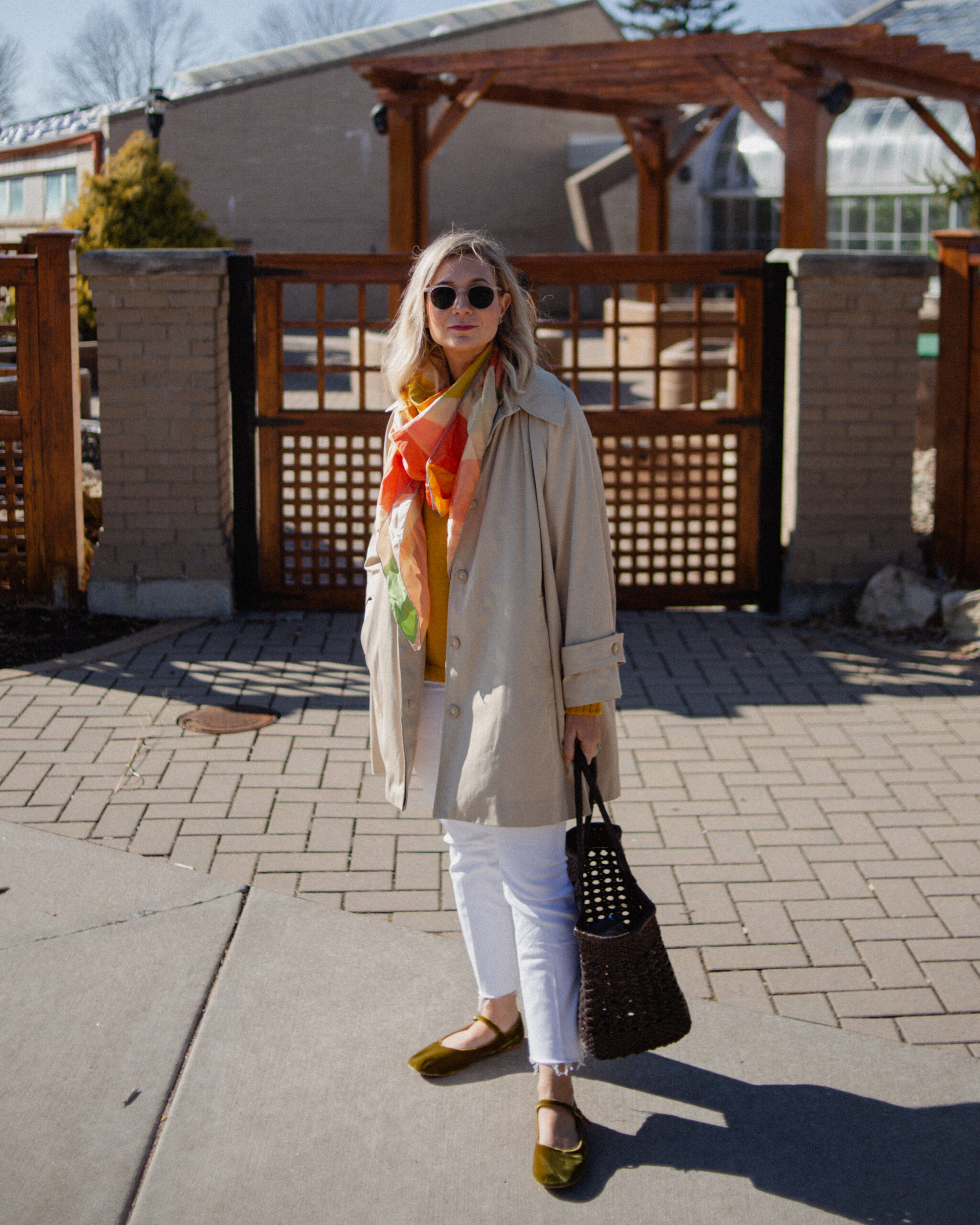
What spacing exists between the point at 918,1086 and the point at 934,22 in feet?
76.7

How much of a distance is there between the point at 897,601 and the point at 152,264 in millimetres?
4084

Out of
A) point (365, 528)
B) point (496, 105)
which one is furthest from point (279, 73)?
point (365, 528)

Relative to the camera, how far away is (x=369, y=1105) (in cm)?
309

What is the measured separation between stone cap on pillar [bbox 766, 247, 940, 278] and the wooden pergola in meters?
4.12

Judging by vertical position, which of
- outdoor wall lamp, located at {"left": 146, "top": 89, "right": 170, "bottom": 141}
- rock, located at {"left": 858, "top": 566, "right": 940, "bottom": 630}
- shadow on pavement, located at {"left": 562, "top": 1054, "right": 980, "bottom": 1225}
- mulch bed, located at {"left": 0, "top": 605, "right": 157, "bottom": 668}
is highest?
outdoor wall lamp, located at {"left": 146, "top": 89, "right": 170, "bottom": 141}

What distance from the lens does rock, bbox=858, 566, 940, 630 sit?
696 cm

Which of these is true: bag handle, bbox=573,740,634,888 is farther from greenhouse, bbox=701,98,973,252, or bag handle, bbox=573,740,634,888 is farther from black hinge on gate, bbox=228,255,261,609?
greenhouse, bbox=701,98,973,252

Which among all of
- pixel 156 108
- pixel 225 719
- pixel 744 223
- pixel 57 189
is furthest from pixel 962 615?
pixel 57 189

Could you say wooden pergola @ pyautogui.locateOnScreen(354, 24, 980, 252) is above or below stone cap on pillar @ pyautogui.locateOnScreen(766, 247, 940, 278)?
above

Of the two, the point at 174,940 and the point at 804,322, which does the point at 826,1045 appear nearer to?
the point at 174,940

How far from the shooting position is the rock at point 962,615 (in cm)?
672

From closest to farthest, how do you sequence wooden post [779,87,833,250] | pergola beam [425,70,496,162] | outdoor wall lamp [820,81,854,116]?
outdoor wall lamp [820,81,854,116]
wooden post [779,87,833,250]
pergola beam [425,70,496,162]

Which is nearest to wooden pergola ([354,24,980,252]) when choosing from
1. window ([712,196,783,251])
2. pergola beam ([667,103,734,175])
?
pergola beam ([667,103,734,175])

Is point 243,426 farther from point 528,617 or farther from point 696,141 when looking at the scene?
point 696,141
